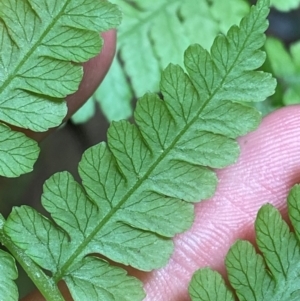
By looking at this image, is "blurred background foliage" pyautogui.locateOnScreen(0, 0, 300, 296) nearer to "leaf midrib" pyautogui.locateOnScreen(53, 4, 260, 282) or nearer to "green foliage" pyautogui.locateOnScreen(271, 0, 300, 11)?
"green foliage" pyautogui.locateOnScreen(271, 0, 300, 11)

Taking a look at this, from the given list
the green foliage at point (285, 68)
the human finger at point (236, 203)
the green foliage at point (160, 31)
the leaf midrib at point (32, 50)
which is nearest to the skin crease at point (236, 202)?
the human finger at point (236, 203)

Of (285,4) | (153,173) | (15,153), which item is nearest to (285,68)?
(285,4)

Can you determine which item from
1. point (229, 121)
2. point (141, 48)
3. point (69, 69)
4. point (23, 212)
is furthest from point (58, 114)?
point (141, 48)

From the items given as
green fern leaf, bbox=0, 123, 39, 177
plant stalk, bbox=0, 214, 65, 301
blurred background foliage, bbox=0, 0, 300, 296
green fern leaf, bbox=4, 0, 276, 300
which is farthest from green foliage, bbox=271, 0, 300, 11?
plant stalk, bbox=0, 214, 65, 301

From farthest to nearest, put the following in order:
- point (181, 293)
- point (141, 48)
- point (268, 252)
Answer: point (141, 48)
point (181, 293)
point (268, 252)

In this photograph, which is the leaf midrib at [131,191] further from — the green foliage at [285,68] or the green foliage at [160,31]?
the green foliage at [285,68]

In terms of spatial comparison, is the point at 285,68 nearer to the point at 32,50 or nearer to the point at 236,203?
the point at 236,203

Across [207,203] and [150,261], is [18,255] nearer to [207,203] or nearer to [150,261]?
[150,261]

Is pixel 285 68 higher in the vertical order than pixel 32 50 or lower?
higher
